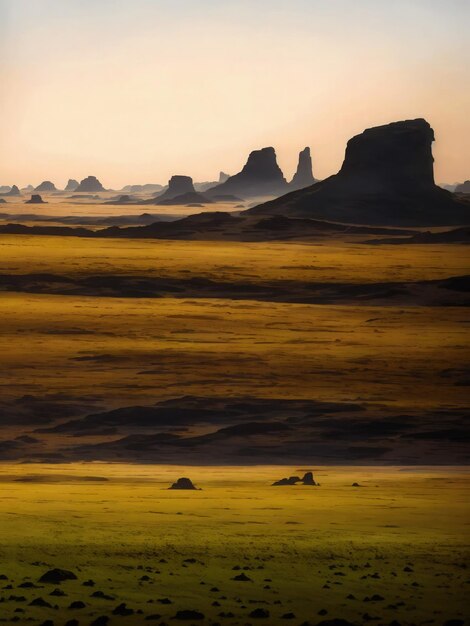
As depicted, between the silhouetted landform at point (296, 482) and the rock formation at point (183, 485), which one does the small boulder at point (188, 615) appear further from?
the silhouetted landform at point (296, 482)

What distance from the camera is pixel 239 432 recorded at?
56.9m

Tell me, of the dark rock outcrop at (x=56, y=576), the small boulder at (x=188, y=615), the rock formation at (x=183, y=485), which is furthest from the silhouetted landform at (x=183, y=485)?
the small boulder at (x=188, y=615)

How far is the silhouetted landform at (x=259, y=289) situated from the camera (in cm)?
12444

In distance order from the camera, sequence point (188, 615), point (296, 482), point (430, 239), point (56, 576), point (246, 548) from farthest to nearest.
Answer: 1. point (430, 239)
2. point (296, 482)
3. point (246, 548)
4. point (56, 576)
5. point (188, 615)

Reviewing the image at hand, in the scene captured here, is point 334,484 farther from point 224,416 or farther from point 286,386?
point 286,386

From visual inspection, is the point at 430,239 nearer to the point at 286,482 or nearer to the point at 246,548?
the point at 286,482

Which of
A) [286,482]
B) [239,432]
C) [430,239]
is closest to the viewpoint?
[286,482]

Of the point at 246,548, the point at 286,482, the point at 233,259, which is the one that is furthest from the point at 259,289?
the point at 246,548

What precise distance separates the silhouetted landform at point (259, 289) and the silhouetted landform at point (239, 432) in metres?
58.5

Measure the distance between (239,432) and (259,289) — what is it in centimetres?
7516

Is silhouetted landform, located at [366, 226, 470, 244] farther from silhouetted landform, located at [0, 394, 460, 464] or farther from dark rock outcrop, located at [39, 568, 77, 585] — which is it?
dark rock outcrop, located at [39, 568, 77, 585]

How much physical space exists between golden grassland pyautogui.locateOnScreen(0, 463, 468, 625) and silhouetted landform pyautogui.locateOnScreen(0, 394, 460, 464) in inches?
547

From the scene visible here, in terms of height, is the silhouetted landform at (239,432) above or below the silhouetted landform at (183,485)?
Result: below

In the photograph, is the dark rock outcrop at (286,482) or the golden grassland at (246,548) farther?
the dark rock outcrop at (286,482)
